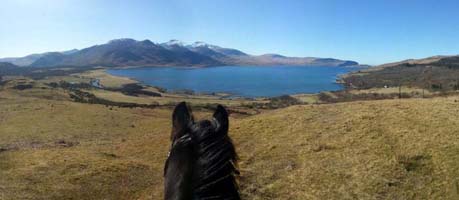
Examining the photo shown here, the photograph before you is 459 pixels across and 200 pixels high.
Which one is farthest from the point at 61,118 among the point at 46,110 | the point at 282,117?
the point at 282,117

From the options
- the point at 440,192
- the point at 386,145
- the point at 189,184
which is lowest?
the point at 440,192

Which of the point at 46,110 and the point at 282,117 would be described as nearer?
the point at 282,117

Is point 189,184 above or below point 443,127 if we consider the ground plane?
above

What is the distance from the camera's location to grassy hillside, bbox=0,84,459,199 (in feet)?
60.6

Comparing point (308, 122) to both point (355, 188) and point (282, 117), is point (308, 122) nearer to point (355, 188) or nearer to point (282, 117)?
point (282, 117)

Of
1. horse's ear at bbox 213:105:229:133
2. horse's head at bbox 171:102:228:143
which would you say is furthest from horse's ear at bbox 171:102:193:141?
horse's ear at bbox 213:105:229:133

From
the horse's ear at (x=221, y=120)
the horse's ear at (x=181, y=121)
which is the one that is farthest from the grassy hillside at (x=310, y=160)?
the horse's ear at (x=221, y=120)

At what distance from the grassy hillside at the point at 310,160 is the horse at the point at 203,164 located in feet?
45.4

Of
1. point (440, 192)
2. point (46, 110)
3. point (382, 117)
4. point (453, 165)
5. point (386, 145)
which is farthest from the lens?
point (46, 110)

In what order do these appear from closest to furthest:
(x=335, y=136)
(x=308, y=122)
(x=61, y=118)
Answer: (x=335, y=136), (x=308, y=122), (x=61, y=118)

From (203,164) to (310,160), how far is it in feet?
59.6

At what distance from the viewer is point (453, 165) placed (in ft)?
62.3

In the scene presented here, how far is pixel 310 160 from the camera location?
2172 cm

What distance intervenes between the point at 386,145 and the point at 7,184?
781 inches
